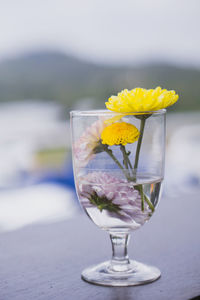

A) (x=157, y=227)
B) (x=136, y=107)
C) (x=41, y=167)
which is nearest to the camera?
(x=136, y=107)

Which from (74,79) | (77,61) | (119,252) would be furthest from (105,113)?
(77,61)

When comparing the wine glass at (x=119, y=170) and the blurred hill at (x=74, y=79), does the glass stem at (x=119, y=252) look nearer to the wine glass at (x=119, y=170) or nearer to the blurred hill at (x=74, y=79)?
the wine glass at (x=119, y=170)

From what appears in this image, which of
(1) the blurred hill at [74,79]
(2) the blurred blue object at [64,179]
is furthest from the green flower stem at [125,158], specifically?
(1) the blurred hill at [74,79]

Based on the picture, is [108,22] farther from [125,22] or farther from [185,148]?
[185,148]

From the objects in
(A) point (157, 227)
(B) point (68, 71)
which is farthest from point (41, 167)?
(A) point (157, 227)

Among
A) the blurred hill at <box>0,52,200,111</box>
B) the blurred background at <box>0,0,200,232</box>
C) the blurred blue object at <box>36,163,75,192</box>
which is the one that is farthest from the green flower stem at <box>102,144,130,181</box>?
the blurred hill at <box>0,52,200,111</box>

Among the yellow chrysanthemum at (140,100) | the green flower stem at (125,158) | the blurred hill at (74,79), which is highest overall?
the blurred hill at (74,79)
